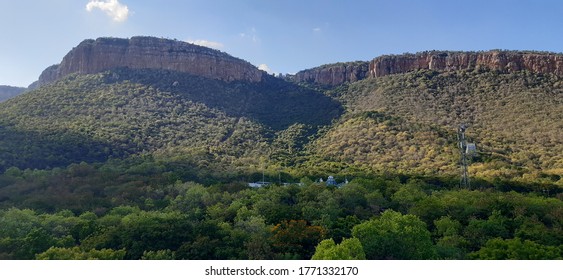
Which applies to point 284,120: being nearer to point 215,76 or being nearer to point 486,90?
point 215,76

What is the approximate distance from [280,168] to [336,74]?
41.7 m

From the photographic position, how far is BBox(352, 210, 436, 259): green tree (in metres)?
21.7

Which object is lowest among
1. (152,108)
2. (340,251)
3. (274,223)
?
(274,223)

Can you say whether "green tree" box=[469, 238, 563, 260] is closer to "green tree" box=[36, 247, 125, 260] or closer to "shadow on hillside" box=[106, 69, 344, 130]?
"green tree" box=[36, 247, 125, 260]

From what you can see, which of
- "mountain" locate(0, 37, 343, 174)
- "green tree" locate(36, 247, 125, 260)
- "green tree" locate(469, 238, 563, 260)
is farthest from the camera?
"mountain" locate(0, 37, 343, 174)

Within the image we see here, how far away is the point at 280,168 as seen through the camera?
50.9m

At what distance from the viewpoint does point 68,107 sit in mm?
60562

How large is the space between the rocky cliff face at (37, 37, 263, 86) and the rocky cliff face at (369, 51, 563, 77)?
24.0 meters

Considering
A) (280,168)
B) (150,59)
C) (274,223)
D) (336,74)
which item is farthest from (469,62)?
(274,223)

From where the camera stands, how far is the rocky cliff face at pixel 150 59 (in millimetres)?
80938

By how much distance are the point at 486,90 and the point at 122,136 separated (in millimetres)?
48064

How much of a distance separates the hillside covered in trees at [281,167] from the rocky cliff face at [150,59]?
2562 millimetres

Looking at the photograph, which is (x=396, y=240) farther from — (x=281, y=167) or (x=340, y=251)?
(x=281, y=167)

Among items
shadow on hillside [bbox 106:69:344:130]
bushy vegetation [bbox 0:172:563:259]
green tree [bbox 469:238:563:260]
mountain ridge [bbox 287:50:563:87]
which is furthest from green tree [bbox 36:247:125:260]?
mountain ridge [bbox 287:50:563:87]
